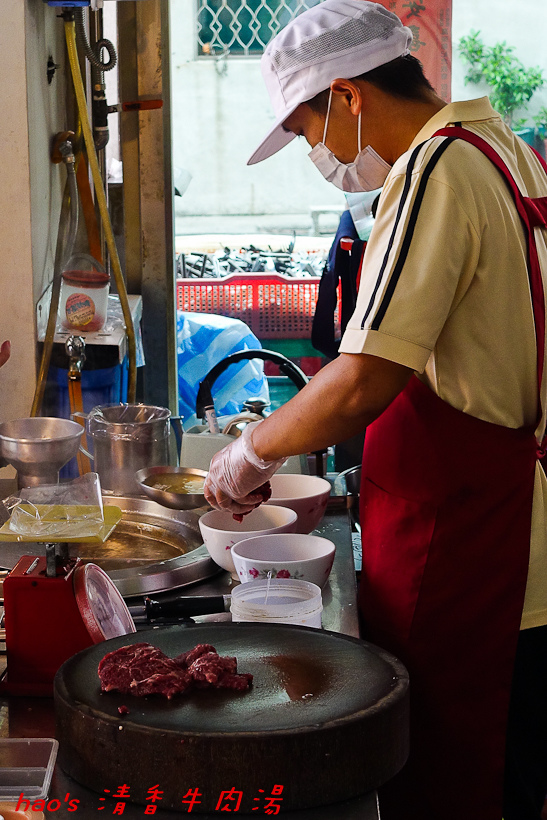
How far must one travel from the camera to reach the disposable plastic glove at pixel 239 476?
153 centimetres

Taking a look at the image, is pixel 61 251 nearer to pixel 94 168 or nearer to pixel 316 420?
pixel 94 168

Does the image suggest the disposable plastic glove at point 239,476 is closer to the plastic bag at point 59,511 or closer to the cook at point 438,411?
the cook at point 438,411

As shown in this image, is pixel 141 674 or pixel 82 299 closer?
pixel 141 674

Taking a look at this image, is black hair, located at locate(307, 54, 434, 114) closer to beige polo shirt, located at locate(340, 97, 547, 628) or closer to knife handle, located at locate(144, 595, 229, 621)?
beige polo shirt, located at locate(340, 97, 547, 628)

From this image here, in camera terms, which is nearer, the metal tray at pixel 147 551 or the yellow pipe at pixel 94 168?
the metal tray at pixel 147 551

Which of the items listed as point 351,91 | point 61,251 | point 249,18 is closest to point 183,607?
point 351,91

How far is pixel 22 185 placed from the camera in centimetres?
242

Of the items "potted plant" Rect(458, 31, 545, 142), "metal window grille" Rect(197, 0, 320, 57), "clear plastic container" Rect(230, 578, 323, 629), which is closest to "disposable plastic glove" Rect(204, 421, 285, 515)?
"clear plastic container" Rect(230, 578, 323, 629)

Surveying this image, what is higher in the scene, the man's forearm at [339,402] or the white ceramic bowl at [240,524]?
the man's forearm at [339,402]

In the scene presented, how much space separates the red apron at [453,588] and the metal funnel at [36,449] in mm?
864

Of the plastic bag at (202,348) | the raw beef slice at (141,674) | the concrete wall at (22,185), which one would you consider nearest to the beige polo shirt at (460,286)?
the raw beef slice at (141,674)

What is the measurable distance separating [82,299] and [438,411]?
1610 mm

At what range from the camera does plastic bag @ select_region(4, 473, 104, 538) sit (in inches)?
46.9

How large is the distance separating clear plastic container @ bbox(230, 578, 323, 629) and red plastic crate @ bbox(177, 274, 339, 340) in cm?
413
